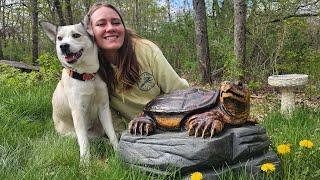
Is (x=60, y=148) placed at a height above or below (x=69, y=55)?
below

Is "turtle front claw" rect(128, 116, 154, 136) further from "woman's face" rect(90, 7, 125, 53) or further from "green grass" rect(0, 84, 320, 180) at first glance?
"woman's face" rect(90, 7, 125, 53)

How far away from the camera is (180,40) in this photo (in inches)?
382

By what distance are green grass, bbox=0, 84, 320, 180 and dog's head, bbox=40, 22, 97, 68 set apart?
651 mm

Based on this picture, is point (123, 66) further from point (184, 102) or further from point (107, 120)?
point (184, 102)

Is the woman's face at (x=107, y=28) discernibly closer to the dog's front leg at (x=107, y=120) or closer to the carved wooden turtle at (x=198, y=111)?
the dog's front leg at (x=107, y=120)

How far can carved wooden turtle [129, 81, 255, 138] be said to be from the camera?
7.63 feet

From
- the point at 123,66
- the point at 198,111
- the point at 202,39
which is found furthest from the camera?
the point at 202,39

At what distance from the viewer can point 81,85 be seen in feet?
10.4

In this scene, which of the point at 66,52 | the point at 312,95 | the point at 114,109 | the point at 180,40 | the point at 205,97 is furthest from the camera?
the point at 180,40

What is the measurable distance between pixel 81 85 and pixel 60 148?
1.72 ft

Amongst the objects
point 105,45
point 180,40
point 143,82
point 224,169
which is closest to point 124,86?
point 143,82

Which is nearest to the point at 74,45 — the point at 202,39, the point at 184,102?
the point at 184,102

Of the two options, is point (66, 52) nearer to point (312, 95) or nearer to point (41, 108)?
point (41, 108)

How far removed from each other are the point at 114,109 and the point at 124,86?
0.34m
